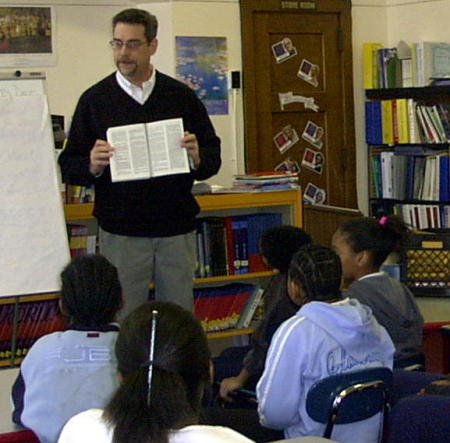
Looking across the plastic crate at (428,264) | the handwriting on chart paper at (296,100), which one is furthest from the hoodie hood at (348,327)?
the handwriting on chart paper at (296,100)

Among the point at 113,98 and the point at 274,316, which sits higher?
the point at 113,98

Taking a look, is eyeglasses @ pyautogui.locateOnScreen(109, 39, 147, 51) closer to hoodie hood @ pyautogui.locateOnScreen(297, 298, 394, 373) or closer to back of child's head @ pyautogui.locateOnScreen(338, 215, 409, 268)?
back of child's head @ pyautogui.locateOnScreen(338, 215, 409, 268)

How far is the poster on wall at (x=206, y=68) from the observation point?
5.71 m

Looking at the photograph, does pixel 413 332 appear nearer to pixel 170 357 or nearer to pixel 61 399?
pixel 61 399

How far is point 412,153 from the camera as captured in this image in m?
6.32

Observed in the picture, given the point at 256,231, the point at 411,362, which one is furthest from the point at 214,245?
the point at 411,362

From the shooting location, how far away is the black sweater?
11.8 ft

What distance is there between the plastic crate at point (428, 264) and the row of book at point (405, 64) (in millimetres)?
1391

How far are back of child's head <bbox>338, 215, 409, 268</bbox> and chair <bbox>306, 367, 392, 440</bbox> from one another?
3.44ft

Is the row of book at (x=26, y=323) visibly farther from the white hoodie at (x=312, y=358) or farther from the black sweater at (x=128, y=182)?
the white hoodie at (x=312, y=358)

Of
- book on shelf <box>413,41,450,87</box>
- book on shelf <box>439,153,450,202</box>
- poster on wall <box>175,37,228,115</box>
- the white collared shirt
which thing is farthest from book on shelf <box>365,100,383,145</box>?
the white collared shirt

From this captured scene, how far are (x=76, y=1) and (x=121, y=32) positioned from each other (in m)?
2.21

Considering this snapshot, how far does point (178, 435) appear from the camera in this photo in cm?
166

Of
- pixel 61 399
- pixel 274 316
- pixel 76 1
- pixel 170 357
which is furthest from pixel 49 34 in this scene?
pixel 170 357
